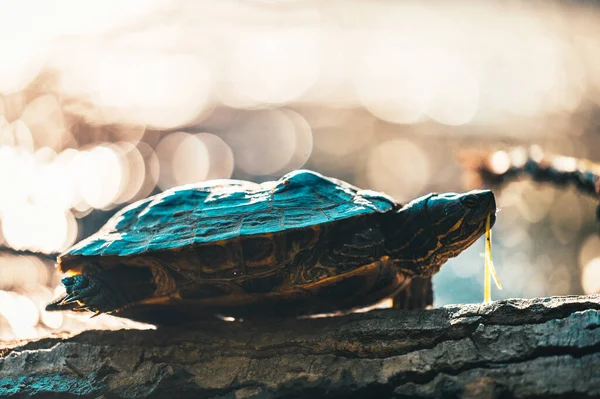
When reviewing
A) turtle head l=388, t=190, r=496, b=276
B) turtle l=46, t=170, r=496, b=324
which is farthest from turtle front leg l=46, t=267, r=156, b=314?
turtle head l=388, t=190, r=496, b=276

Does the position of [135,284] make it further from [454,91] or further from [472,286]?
[454,91]

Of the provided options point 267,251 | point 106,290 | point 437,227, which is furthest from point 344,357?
point 106,290

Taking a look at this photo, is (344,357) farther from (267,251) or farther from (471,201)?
(471,201)

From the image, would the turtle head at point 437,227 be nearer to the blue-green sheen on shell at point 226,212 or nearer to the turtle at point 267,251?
the turtle at point 267,251

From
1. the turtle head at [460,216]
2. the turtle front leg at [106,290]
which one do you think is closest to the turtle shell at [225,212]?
the turtle front leg at [106,290]

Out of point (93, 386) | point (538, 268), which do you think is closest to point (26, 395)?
point (93, 386)
